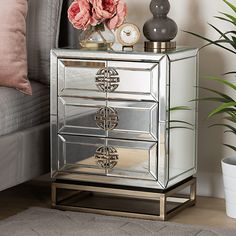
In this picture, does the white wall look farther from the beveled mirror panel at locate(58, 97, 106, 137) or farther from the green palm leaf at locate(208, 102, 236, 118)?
the beveled mirror panel at locate(58, 97, 106, 137)

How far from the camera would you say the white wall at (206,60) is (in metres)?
3.78

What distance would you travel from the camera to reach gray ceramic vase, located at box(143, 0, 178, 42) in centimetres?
349

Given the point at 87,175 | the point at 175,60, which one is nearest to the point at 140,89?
the point at 175,60

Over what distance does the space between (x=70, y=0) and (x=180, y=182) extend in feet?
3.55

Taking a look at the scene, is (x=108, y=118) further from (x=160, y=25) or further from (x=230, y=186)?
(x=230, y=186)

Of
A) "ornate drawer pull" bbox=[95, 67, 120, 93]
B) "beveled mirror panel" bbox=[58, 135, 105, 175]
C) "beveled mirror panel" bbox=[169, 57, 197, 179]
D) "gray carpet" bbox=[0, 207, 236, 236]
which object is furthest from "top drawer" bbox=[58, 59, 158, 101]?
"gray carpet" bbox=[0, 207, 236, 236]

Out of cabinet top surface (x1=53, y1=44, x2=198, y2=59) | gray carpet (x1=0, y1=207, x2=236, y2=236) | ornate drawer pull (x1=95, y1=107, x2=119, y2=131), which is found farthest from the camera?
ornate drawer pull (x1=95, y1=107, x2=119, y2=131)

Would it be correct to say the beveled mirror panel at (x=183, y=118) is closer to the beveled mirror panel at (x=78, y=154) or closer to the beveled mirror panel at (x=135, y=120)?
the beveled mirror panel at (x=135, y=120)

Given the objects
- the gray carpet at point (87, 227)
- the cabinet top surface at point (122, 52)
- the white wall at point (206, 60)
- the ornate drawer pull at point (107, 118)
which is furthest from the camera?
the white wall at point (206, 60)

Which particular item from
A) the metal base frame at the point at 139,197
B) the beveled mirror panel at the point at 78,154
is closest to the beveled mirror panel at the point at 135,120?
the beveled mirror panel at the point at 78,154

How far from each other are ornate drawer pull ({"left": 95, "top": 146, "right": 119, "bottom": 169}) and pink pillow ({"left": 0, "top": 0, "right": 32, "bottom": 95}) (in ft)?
1.42

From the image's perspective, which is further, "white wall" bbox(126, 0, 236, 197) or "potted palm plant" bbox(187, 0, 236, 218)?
"white wall" bbox(126, 0, 236, 197)

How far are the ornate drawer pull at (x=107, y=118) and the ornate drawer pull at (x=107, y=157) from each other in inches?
3.7

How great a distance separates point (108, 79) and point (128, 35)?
26 centimetres
